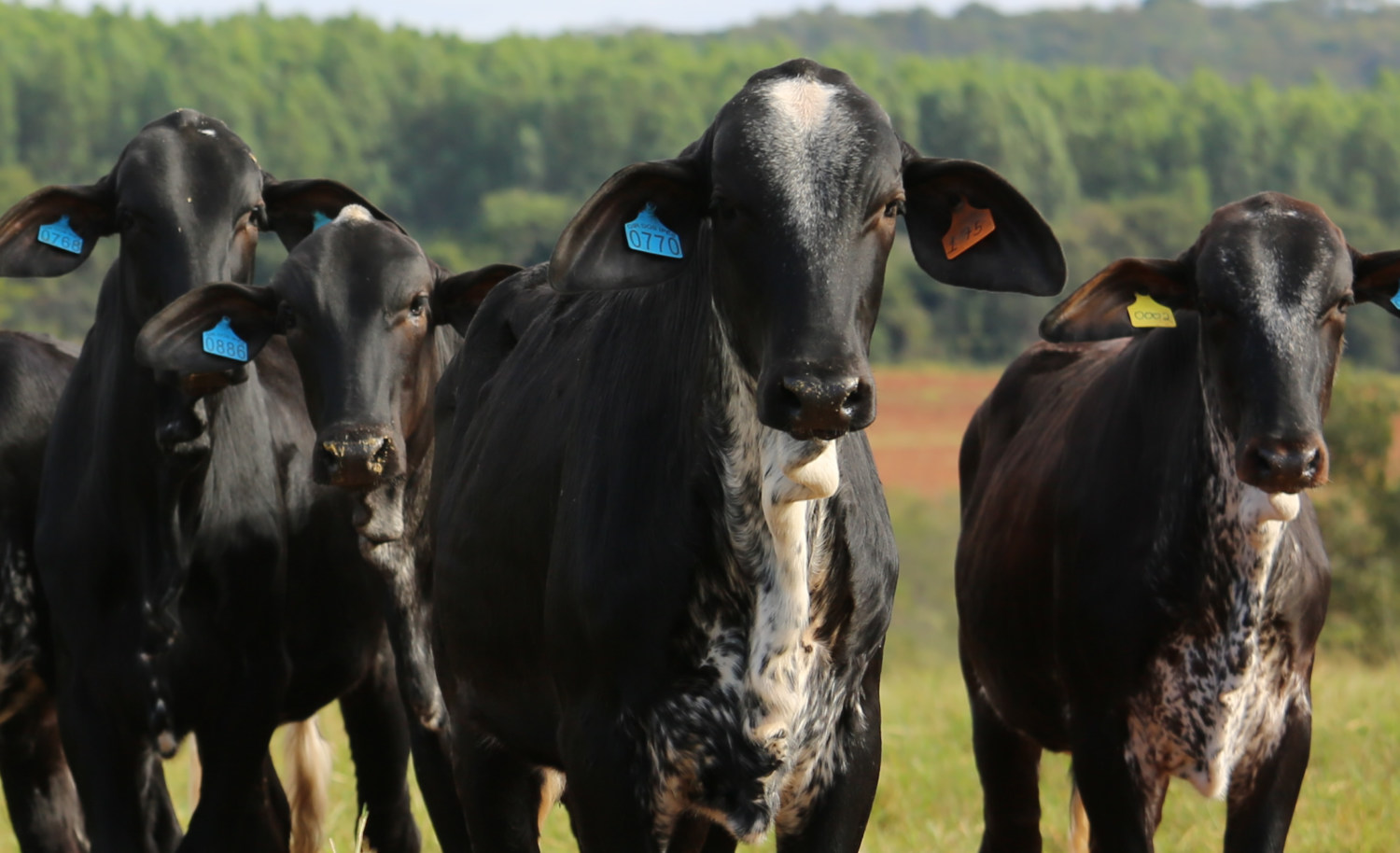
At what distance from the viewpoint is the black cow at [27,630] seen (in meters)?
6.79

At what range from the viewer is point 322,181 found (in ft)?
21.4

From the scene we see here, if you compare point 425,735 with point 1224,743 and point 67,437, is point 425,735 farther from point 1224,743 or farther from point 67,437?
point 1224,743

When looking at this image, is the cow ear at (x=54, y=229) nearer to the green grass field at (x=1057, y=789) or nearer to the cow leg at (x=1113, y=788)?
the green grass field at (x=1057, y=789)

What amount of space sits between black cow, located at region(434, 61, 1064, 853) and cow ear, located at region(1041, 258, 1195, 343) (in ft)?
5.52

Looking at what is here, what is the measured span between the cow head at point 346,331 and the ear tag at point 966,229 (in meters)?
1.81

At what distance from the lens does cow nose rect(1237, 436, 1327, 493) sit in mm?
5266

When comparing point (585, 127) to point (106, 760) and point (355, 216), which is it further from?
point (106, 760)

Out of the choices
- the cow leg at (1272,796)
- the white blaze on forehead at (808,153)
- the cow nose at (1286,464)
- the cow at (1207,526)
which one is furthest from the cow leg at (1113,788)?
the white blaze on forehead at (808,153)

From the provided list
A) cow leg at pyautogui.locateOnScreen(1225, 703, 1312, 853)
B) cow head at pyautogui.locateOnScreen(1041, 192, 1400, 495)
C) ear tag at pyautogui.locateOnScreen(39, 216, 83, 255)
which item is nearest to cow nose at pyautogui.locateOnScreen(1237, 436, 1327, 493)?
cow head at pyautogui.locateOnScreen(1041, 192, 1400, 495)

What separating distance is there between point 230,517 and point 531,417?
1.41 meters

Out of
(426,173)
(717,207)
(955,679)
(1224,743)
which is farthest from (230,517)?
(426,173)

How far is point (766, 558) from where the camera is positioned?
13.8 feet

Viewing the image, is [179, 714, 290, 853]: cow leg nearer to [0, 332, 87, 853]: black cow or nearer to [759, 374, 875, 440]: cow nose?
[0, 332, 87, 853]: black cow

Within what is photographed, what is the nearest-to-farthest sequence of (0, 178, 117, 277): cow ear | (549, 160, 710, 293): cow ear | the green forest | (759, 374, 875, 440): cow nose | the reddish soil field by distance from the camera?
(759, 374, 875, 440): cow nose, (549, 160, 710, 293): cow ear, (0, 178, 117, 277): cow ear, the reddish soil field, the green forest
